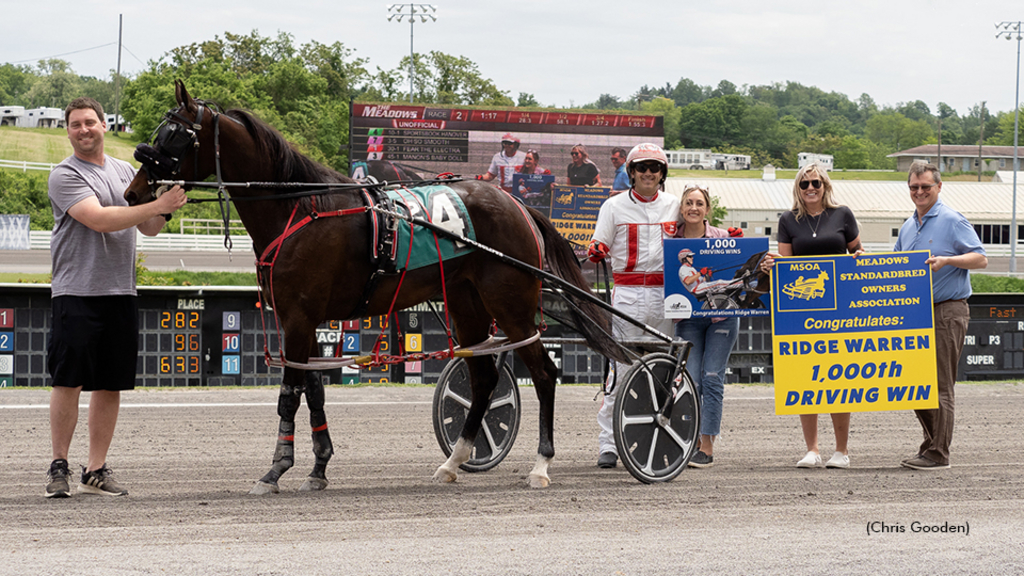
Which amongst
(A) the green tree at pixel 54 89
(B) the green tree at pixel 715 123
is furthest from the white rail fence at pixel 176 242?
(B) the green tree at pixel 715 123

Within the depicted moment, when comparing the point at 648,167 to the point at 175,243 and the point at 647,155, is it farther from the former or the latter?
the point at 175,243

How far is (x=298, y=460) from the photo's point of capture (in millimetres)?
6176

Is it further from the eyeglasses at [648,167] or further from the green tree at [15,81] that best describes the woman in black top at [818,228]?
the green tree at [15,81]

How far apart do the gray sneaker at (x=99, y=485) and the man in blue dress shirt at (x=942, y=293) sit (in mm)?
4500

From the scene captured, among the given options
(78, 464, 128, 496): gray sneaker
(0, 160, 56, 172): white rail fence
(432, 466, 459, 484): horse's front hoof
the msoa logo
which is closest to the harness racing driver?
the msoa logo

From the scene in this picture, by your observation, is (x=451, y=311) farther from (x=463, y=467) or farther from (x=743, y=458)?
(x=743, y=458)

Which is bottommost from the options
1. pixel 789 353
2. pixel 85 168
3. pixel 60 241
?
pixel 789 353

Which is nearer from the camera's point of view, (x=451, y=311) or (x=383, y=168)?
(x=451, y=311)

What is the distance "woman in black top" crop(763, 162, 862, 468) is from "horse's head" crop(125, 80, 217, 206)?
10.8 feet

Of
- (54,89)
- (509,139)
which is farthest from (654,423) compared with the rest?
(54,89)

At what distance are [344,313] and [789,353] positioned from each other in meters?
2.68

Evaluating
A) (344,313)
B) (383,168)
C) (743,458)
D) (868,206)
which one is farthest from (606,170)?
(868,206)

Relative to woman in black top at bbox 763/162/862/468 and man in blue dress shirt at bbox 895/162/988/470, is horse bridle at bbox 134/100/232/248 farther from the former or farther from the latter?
man in blue dress shirt at bbox 895/162/988/470

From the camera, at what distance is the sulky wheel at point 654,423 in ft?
16.9
